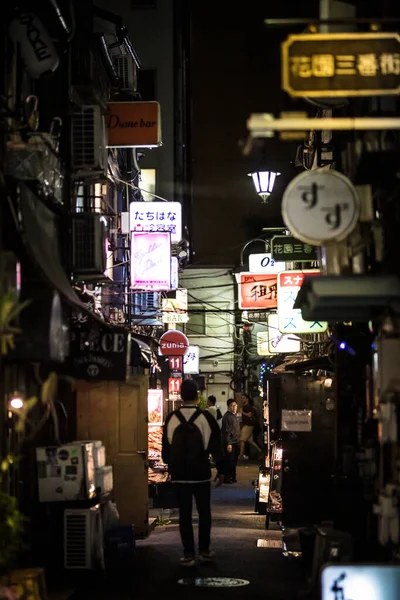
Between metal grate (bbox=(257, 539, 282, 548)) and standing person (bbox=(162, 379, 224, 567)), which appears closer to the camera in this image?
standing person (bbox=(162, 379, 224, 567))

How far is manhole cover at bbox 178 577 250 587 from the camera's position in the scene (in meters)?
12.5

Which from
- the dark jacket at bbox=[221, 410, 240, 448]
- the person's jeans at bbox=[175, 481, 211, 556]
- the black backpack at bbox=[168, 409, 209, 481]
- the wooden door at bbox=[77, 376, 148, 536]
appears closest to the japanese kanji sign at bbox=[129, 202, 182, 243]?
the dark jacket at bbox=[221, 410, 240, 448]

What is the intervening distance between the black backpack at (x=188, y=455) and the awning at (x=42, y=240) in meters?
2.31

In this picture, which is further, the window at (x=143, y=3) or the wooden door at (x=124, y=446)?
the window at (x=143, y=3)

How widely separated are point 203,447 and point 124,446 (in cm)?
352

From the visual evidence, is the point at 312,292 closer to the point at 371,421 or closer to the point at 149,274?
the point at 371,421

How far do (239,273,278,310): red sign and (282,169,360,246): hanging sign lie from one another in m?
16.3

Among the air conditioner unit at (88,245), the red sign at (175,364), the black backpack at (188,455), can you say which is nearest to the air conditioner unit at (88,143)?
the air conditioner unit at (88,245)

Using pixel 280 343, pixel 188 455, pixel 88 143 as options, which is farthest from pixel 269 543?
pixel 280 343

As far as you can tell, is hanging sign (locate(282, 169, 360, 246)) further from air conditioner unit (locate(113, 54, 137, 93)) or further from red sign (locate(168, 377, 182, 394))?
red sign (locate(168, 377, 182, 394))

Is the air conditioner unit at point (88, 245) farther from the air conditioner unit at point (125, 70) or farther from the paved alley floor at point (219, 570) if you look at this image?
the air conditioner unit at point (125, 70)

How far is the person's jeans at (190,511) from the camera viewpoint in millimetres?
13719

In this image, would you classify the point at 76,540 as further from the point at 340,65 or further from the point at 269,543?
the point at 340,65

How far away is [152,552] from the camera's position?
600 inches
